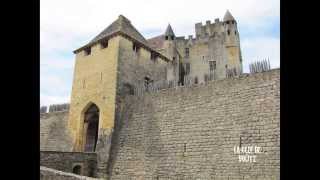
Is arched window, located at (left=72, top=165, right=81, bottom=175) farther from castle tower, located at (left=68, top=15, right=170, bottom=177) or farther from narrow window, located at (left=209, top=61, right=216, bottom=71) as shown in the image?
narrow window, located at (left=209, top=61, right=216, bottom=71)

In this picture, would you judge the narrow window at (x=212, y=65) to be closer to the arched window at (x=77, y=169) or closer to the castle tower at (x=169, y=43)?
the castle tower at (x=169, y=43)

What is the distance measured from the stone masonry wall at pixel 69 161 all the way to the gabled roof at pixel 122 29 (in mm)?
7200

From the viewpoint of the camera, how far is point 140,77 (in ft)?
65.4

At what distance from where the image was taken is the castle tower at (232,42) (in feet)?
119

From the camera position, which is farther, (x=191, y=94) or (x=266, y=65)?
(x=191, y=94)

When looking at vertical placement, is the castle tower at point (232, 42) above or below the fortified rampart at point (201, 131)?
above

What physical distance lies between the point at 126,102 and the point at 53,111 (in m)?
7.94

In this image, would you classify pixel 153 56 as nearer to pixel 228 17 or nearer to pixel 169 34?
pixel 169 34

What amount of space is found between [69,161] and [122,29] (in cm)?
795

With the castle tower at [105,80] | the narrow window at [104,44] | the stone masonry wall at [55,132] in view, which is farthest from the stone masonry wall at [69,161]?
the narrow window at [104,44]
